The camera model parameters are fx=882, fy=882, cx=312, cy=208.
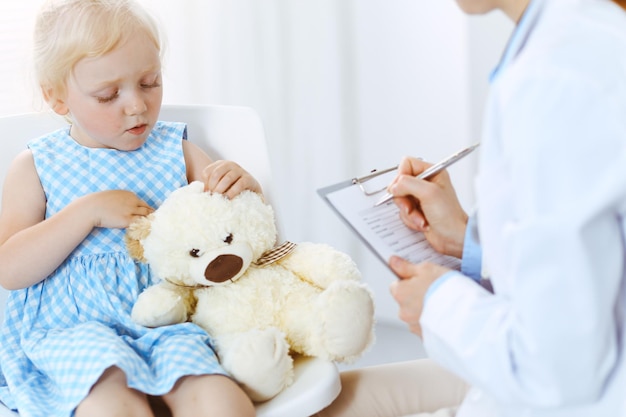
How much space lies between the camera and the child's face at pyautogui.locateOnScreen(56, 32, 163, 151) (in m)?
1.30

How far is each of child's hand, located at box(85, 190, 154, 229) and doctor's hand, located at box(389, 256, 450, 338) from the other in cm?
51

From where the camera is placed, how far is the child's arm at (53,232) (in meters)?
1.25

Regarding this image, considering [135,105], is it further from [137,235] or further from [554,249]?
[554,249]

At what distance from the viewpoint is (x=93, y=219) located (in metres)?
1.27

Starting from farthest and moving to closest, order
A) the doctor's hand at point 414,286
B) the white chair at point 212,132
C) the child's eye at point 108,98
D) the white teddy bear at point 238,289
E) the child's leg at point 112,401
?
1. the white chair at point 212,132
2. the child's eye at point 108,98
3. the white teddy bear at point 238,289
4. the child's leg at point 112,401
5. the doctor's hand at point 414,286

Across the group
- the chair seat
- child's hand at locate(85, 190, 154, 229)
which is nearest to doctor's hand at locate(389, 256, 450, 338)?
the chair seat

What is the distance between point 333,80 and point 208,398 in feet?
4.59

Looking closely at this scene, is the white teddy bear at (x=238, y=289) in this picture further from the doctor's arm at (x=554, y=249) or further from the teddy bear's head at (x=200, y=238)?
the doctor's arm at (x=554, y=249)

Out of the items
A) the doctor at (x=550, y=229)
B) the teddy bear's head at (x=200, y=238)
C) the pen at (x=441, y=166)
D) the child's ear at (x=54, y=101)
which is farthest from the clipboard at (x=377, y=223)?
the child's ear at (x=54, y=101)

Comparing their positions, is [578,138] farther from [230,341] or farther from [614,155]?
[230,341]

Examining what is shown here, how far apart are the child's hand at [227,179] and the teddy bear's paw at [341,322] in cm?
20

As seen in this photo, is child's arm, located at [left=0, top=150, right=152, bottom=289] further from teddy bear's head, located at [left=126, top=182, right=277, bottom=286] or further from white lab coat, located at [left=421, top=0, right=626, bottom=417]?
white lab coat, located at [left=421, top=0, right=626, bottom=417]

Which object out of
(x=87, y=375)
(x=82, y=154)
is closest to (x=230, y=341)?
(x=87, y=375)

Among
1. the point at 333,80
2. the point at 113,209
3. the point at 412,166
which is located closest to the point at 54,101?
the point at 113,209
